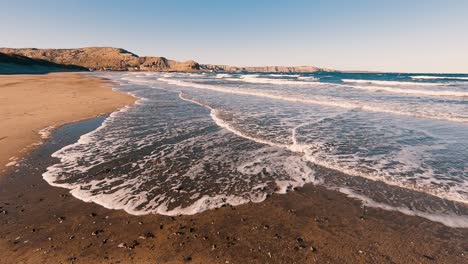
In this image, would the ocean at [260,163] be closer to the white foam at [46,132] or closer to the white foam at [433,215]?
the white foam at [433,215]

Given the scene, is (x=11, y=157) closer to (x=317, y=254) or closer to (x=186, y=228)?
(x=186, y=228)

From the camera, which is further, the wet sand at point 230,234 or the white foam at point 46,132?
the white foam at point 46,132

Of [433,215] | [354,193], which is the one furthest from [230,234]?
[433,215]

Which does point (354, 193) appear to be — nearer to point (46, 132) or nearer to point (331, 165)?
point (331, 165)

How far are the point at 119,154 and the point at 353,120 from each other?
459 inches

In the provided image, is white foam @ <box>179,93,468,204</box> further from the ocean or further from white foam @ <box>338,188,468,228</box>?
white foam @ <box>338,188,468,228</box>

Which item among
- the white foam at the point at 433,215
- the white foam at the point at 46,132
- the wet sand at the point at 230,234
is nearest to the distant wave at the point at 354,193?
the white foam at the point at 433,215

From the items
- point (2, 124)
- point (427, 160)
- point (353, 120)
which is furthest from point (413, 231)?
point (2, 124)

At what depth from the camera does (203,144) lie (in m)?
10.8

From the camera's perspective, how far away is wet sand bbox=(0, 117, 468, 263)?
446 cm

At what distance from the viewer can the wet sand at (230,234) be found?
14.6ft

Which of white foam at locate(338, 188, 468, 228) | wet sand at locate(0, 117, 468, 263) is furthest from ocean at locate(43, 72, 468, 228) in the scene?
wet sand at locate(0, 117, 468, 263)

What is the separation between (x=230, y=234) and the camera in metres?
5.06

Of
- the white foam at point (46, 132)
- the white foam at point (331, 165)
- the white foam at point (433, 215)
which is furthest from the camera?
the white foam at point (46, 132)
